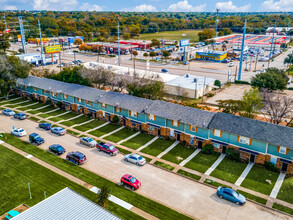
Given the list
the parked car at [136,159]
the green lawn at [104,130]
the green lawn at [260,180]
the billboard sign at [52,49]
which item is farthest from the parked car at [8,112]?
the billboard sign at [52,49]

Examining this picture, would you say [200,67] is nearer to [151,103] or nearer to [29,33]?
[151,103]

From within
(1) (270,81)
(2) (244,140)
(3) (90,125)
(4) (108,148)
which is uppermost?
(1) (270,81)

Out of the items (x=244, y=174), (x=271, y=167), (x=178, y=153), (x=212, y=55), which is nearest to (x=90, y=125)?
(x=178, y=153)

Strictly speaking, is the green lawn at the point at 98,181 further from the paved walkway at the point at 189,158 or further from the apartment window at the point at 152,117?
the apartment window at the point at 152,117

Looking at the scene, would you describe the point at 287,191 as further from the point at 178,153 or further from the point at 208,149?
the point at 178,153

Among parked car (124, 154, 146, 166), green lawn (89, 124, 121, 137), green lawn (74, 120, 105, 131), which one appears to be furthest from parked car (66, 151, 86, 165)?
green lawn (74, 120, 105, 131)

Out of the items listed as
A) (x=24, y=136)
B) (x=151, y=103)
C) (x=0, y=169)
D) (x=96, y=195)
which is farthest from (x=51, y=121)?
(x=96, y=195)

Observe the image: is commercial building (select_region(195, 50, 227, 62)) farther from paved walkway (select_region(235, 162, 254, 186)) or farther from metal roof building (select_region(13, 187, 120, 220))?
metal roof building (select_region(13, 187, 120, 220))
